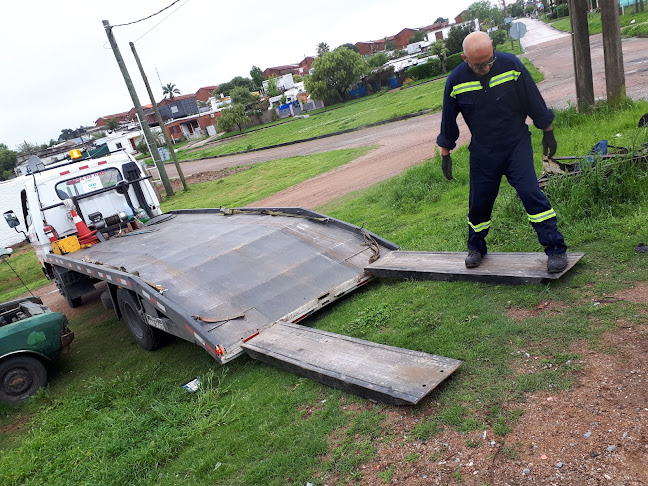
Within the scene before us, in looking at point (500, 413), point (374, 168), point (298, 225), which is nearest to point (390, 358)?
point (500, 413)

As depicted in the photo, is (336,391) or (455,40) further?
(455,40)

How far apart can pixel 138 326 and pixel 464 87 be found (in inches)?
183

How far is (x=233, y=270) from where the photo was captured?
576 cm

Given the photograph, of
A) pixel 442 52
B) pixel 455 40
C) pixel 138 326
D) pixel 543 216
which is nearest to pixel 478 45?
pixel 543 216

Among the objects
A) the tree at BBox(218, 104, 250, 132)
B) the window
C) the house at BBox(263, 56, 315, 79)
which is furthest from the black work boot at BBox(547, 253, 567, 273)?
the house at BBox(263, 56, 315, 79)

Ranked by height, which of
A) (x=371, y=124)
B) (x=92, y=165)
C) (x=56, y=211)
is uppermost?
(x=92, y=165)

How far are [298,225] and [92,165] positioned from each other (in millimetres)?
4400

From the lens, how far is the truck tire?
5.64 meters

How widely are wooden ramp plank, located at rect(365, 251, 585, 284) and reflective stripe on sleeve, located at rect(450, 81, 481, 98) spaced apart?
5.37ft

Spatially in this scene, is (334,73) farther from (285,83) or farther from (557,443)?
(557,443)

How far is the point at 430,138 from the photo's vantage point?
1555 cm

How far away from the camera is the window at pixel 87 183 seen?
880cm

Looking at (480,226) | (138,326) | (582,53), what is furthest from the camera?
(582,53)

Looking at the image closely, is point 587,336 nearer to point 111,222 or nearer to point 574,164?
point 574,164
